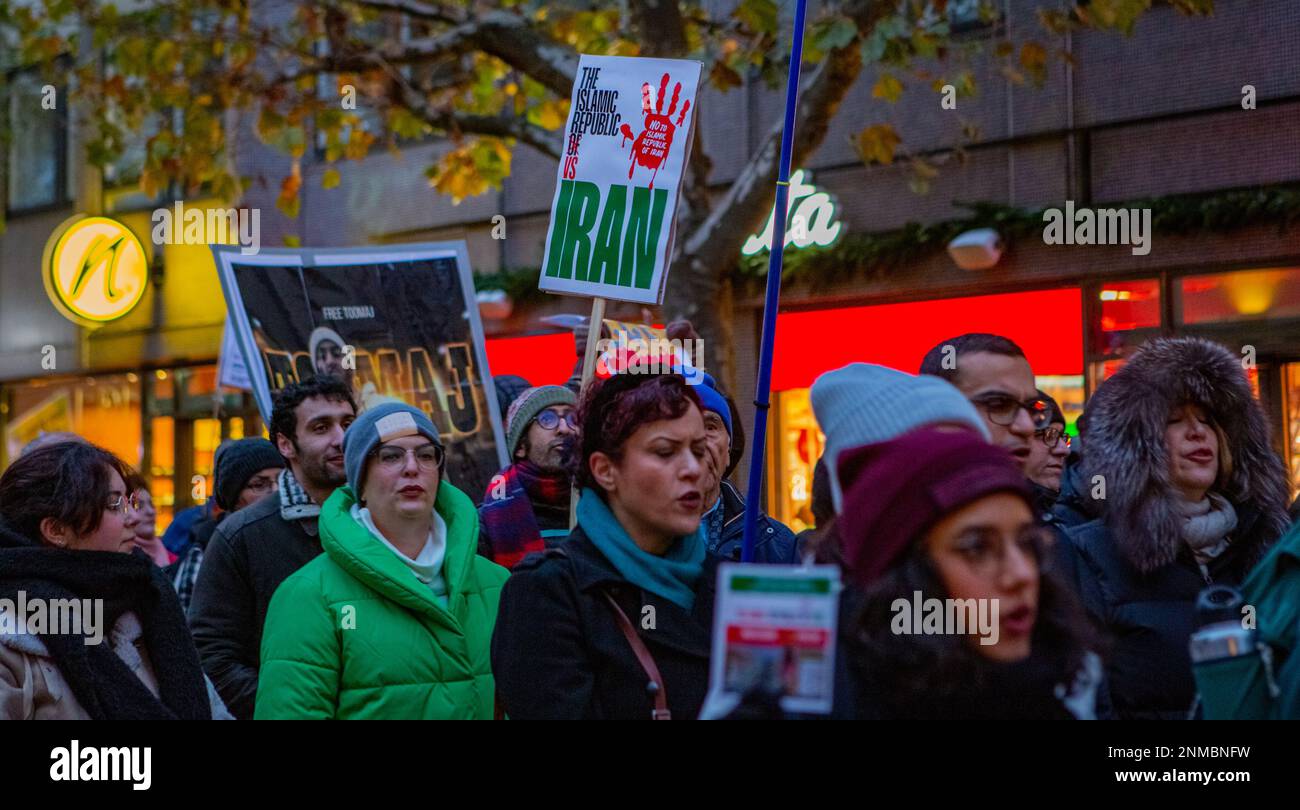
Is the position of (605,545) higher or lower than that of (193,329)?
lower

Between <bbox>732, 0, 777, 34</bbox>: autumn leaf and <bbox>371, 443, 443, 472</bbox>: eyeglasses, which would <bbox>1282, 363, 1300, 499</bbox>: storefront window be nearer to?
<bbox>732, 0, 777, 34</bbox>: autumn leaf

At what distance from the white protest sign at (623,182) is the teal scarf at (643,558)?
1.47 m

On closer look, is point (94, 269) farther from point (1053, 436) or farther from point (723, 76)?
point (1053, 436)

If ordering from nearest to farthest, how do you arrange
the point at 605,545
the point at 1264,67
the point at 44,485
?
the point at 605,545 < the point at 44,485 < the point at 1264,67

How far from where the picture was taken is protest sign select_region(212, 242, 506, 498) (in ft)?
22.0

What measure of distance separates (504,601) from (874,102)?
10.0 m

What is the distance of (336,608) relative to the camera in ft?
13.6

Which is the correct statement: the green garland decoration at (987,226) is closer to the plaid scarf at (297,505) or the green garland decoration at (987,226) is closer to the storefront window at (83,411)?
the plaid scarf at (297,505)

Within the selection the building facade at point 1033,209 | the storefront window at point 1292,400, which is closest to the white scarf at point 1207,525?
the building facade at point 1033,209

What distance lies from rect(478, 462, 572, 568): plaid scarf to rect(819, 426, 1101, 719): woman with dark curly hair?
293cm

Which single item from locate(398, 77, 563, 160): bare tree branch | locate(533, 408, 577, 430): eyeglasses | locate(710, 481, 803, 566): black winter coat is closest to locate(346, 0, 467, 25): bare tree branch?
locate(398, 77, 563, 160): bare tree branch
